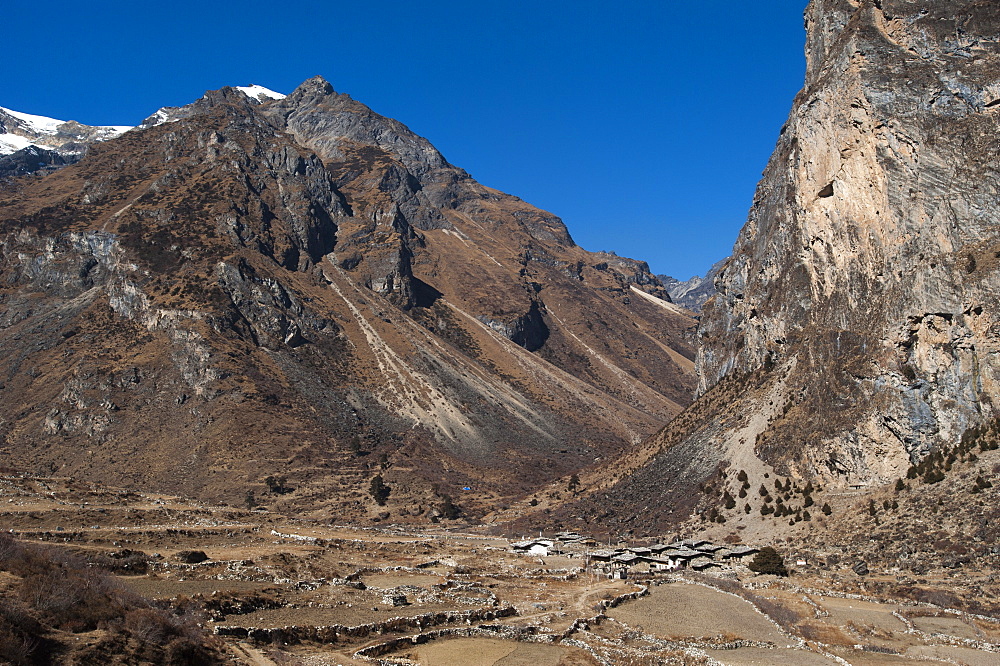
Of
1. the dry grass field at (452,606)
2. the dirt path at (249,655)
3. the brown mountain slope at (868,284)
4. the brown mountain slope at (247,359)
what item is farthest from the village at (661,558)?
the brown mountain slope at (247,359)

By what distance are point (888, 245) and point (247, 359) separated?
10591 cm

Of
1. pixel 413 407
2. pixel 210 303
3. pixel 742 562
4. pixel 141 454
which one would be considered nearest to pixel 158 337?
pixel 210 303

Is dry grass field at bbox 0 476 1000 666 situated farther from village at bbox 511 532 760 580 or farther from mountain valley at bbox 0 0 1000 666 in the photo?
village at bbox 511 532 760 580

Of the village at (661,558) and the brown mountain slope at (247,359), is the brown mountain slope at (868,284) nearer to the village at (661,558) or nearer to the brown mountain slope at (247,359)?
the village at (661,558)

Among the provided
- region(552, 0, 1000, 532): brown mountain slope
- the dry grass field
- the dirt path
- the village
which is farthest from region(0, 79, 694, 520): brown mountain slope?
the dirt path

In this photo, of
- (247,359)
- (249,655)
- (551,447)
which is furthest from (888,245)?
(247,359)

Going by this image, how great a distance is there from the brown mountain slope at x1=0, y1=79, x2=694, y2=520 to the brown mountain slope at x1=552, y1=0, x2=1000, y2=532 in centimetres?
3919

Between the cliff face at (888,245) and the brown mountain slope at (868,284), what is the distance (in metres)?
0.15

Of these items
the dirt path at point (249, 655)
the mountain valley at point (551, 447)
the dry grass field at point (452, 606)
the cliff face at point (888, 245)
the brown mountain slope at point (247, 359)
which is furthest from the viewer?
the brown mountain slope at point (247, 359)

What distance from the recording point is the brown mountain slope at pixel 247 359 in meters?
110

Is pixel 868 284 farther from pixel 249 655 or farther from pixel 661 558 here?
pixel 249 655

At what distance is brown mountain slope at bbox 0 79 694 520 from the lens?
362ft

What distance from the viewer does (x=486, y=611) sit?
36062 mm

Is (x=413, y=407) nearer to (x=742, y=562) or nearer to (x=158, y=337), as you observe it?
(x=158, y=337)
